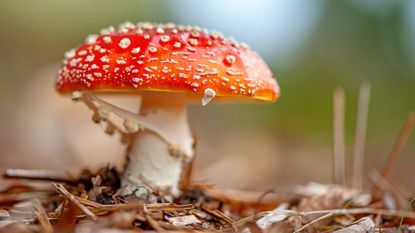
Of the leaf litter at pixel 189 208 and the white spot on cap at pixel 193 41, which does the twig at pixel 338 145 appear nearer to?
the leaf litter at pixel 189 208

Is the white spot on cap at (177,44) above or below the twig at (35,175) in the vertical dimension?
above

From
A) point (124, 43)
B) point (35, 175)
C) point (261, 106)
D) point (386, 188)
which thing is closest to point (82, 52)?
point (124, 43)

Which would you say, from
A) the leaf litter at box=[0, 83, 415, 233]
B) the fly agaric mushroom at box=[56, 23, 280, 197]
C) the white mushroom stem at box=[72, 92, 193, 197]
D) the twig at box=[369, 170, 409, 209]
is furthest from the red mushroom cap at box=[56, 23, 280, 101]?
the twig at box=[369, 170, 409, 209]

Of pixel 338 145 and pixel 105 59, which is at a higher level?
pixel 105 59

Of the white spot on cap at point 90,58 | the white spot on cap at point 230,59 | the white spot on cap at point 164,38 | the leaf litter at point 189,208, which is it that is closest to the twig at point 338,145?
the leaf litter at point 189,208

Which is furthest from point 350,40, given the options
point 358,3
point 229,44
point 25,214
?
point 25,214

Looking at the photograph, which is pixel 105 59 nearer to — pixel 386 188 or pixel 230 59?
pixel 230 59
